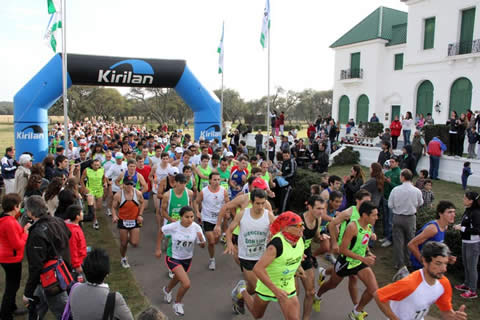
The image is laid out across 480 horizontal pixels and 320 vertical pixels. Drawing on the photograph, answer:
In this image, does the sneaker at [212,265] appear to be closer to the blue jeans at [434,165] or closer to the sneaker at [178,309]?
the sneaker at [178,309]

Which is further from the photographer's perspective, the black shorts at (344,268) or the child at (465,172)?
the child at (465,172)

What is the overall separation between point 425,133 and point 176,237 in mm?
13368

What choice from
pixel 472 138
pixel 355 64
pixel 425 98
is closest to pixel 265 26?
pixel 472 138

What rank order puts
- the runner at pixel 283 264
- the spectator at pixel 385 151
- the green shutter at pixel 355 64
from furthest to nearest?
the green shutter at pixel 355 64, the spectator at pixel 385 151, the runner at pixel 283 264

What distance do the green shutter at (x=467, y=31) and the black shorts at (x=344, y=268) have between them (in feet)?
66.6

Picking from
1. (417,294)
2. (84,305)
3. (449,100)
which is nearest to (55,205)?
(84,305)

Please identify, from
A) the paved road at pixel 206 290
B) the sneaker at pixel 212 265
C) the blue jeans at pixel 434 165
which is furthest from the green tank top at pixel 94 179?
the blue jeans at pixel 434 165

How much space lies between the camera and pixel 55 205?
5.76m

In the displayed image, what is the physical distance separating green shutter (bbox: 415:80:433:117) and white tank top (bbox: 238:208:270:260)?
21.8m

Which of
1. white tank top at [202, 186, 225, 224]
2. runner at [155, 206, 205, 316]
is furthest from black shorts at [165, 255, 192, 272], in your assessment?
white tank top at [202, 186, 225, 224]

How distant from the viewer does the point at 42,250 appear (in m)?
3.78

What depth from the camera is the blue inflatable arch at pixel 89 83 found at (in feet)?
42.2

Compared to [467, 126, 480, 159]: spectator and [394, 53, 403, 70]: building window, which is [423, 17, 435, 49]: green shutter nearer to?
[394, 53, 403, 70]: building window

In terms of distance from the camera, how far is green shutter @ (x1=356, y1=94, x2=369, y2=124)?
27.9 m
